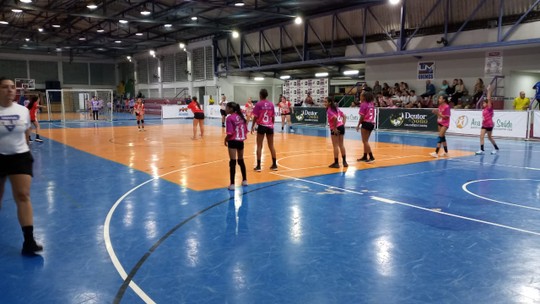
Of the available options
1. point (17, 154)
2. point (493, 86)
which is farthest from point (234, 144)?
point (493, 86)

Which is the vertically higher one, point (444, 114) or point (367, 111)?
point (367, 111)

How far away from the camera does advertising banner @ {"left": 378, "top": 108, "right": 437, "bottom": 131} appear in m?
21.4

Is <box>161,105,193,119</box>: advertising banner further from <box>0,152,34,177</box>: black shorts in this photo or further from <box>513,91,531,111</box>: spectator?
<box>0,152,34,177</box>: black shorts

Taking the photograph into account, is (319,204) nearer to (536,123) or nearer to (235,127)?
(235,127)

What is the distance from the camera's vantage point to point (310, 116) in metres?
27.8

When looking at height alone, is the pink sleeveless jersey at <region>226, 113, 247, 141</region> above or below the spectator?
below

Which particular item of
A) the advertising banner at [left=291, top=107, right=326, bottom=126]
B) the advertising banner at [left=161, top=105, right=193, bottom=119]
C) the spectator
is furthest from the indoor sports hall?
the advertising banner at [left=161, top=105, right=193, bottom=119]

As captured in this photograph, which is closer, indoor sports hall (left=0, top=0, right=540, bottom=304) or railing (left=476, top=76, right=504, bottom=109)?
indoor sports hall (left=0, top=0, right=540, bottom=304)

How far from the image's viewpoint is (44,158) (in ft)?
43.5

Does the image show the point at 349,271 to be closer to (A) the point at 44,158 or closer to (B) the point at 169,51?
(A) the point at 44,158

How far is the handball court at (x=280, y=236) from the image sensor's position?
4.23m

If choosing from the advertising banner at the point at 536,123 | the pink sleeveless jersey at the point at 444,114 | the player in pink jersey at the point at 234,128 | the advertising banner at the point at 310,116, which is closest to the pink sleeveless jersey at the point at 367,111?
the pink sleeveless jersey at the point at 444,114

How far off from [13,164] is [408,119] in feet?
67.1

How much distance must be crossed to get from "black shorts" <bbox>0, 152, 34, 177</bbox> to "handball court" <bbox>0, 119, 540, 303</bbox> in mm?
1048
